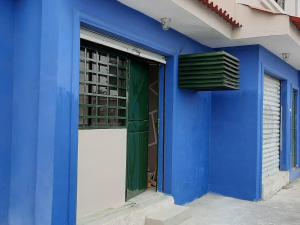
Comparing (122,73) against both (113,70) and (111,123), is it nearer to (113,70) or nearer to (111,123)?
(113,70)

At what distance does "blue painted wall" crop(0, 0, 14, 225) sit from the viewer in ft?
12.8

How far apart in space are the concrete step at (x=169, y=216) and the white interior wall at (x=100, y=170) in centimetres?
53

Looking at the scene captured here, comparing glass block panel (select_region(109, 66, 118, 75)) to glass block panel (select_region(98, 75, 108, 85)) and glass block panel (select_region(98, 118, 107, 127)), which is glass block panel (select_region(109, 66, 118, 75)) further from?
glass block panel (select_region(98, 118, 107, 127))

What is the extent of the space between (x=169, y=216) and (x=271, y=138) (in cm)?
455

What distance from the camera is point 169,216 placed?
5.28m

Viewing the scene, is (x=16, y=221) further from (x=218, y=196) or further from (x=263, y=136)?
(x=263, y=136)

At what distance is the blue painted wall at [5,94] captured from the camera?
389cm

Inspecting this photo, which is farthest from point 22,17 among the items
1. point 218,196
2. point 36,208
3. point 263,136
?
point 263,136

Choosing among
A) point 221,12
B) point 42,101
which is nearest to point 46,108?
point 42,101

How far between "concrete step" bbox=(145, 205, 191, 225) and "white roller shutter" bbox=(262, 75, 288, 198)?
2.72m

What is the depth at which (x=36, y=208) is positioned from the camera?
380 cm

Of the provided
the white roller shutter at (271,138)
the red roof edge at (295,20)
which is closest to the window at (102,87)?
the red roof edge at (295,20)

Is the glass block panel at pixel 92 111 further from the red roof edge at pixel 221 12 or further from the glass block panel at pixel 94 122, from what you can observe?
the red roof edge at pixel 221 12

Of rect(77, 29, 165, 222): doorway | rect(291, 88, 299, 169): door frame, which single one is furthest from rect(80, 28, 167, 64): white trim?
rect(291, 88, 299, 169): door frame
